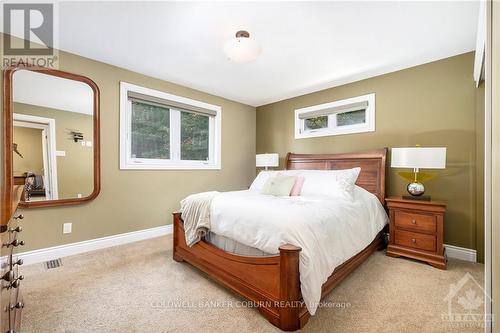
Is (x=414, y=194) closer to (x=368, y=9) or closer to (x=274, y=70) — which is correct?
(x=368, y=9)

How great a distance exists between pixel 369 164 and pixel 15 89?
4262 mm

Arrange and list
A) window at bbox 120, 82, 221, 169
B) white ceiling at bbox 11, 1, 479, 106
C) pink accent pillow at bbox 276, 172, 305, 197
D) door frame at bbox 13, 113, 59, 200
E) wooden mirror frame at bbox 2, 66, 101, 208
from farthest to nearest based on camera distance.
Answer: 1. window at bbox 120, 82, 221, 169
2. pink accent pillow at bbox 276, 172, 305, 197
3. door frame at bbox 13, 113, 59, 200
4. wooden mirror frame at bbox 2, 66, 101, 208
5. white ceiling at bbox 11, 1, 479, 106

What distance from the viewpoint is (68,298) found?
1799mm

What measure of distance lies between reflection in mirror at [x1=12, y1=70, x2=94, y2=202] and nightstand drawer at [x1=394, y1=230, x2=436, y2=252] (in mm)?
3723

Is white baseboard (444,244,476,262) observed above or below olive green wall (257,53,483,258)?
below

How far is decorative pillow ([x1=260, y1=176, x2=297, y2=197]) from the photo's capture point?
8.92ft

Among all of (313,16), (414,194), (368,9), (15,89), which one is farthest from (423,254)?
(15,89)

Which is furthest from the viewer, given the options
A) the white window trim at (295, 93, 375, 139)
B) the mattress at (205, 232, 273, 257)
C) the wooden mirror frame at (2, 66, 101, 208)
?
the white window trim at (295, 93, 375, 139)

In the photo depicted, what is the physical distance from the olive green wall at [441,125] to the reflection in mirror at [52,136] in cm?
362

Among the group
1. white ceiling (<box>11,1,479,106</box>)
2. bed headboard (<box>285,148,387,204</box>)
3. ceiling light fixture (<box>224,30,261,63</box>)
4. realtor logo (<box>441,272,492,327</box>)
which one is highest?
white ceiling (<box>11,1,479,106</box>)

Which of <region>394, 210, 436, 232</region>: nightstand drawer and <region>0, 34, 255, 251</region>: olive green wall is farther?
<region>0, 34, 255, 251</region>: olive green wall

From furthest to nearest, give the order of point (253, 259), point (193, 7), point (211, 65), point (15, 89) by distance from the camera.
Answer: point (211, 65)
point (15, 89)
point (193, 7)
point (253, 259)

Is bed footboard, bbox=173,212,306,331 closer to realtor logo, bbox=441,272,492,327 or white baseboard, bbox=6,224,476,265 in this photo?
realtor logo, bbox=441,272,492,327

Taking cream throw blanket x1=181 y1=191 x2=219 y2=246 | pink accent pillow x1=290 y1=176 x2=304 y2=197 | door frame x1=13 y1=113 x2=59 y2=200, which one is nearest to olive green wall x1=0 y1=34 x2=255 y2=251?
door frame x1=13 y1=113 x2=59 y2=200
